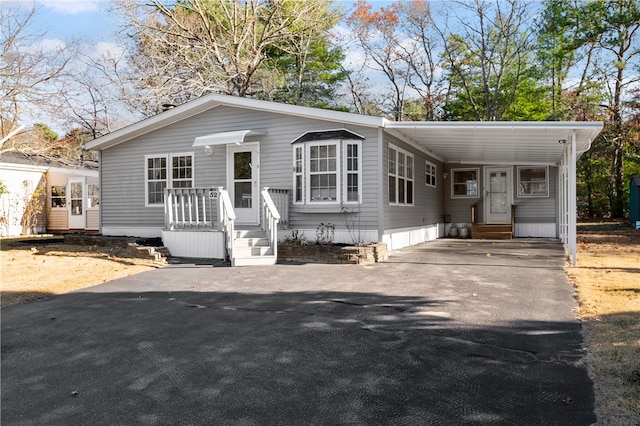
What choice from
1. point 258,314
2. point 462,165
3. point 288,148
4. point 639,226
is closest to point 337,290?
point 258,314

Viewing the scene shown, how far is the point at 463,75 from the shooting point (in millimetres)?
26938

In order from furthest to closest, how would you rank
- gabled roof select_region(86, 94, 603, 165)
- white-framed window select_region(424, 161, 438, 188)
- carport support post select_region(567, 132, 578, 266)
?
white-framed window select_region(424, 161, 438, 188) → gabled roof select_region(86, 94, 603, 165) → carport support post select_region(567, 132, 578, 266)

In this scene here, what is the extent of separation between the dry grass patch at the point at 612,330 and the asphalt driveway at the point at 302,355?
126mm

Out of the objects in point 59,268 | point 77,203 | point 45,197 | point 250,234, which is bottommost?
point 59,268

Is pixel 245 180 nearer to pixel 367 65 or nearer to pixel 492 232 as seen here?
pixel 492 232

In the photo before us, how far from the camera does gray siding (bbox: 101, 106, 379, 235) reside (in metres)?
10.6

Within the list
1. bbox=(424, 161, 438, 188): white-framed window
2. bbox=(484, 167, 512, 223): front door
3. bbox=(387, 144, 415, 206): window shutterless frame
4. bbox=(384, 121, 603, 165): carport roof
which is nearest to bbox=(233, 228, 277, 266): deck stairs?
bbox=(387, 144, 415, 206): window shutterless frame

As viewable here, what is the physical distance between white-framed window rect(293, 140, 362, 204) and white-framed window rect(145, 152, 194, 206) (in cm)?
339

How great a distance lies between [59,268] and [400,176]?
794 centimetres

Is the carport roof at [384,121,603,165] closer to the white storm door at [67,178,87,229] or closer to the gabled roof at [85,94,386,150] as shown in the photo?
the gabled roof at [85,94,386,150]

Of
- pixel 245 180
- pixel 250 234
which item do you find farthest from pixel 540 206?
pixel 250 234

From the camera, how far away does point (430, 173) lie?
50.8 feet

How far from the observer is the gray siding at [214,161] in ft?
34.9

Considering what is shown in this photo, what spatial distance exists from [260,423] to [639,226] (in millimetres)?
19865
